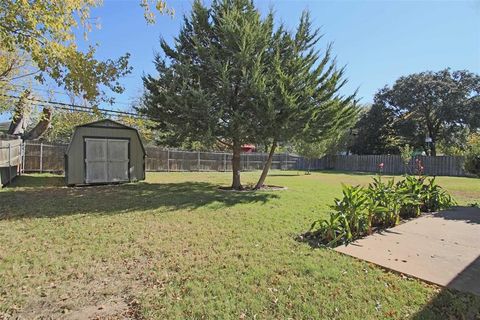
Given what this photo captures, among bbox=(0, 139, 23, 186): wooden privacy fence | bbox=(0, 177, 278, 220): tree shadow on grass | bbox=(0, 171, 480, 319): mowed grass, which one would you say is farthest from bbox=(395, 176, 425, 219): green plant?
bbox=(0, 139, 23, 186): wooden privacy fence

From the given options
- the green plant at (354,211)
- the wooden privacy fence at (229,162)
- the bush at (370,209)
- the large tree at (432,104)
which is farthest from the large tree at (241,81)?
the large tree at (432,104)

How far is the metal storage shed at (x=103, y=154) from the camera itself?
1116cm

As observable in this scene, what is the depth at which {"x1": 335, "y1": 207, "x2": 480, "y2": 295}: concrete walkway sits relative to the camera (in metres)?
3.47

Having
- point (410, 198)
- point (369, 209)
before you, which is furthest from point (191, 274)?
point (410, 198)

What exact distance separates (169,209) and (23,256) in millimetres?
3394

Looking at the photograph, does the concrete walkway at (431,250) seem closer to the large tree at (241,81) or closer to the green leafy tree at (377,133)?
the large tree at (241,81)

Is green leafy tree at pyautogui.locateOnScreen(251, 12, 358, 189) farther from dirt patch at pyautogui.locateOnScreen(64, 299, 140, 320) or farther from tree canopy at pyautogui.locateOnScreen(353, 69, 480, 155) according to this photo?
tree canopy at pyautogui.locateOnScreen(353, 69, 480, 155)

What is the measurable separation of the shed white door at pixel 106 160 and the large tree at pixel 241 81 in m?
2.62

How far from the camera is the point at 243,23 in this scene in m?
9.37

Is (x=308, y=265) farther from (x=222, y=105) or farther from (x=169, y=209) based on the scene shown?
(x=222, y=105)

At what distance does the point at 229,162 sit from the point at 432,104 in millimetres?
18807

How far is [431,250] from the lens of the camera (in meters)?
4.32

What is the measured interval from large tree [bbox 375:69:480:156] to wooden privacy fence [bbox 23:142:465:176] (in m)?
5.14

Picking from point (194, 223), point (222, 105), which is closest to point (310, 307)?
point (194, 223)
